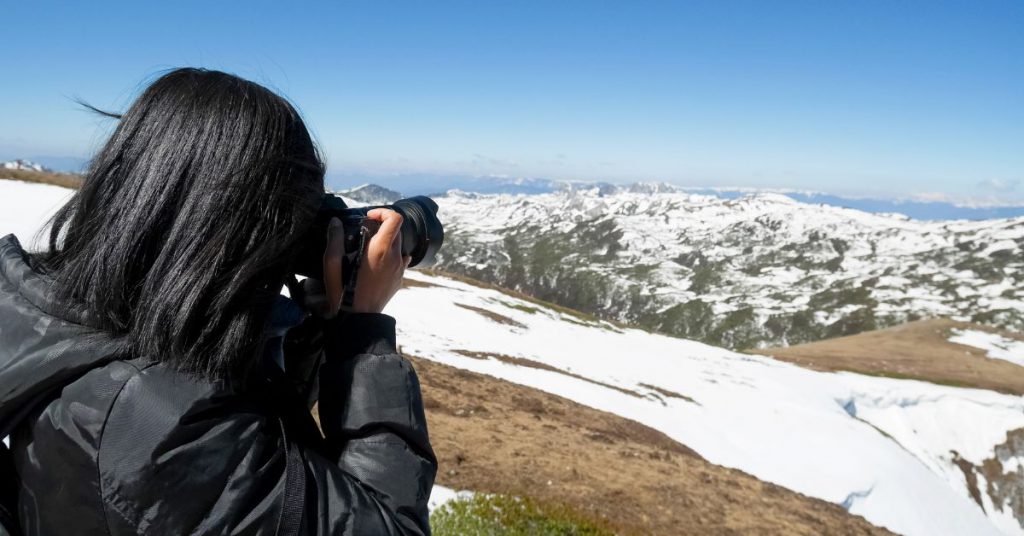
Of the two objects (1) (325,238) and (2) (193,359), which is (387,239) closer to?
(1) (325,238)

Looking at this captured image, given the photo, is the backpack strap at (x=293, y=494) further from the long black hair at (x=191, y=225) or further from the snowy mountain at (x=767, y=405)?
the snowy mountain at (x=767, y=405)

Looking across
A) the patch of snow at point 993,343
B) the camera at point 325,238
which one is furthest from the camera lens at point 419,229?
the patch of snow at point 993,343

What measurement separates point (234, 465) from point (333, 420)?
0.37 metres

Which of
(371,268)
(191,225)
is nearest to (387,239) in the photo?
(371,268)

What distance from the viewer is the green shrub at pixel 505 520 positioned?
6.39 metres

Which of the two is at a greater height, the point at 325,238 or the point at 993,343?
the point at 325,238

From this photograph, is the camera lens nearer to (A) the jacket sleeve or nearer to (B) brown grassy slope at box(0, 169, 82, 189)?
(A) the jacket sleeve

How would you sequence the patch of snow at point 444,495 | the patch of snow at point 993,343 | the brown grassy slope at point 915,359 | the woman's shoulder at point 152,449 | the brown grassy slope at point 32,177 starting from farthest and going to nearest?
1. the patch of snow at point 993,343
2. the brown grassy slope at point 32,177
3. the brown grassy slope at point 915,359
4. the patch of snow at point 444,495
5. the woman's shoulder at point 152,449

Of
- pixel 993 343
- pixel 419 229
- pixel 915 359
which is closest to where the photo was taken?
pixel 419 229

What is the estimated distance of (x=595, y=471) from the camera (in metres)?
12.6

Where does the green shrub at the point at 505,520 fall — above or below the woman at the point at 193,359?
below

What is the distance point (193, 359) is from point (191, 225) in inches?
15.4

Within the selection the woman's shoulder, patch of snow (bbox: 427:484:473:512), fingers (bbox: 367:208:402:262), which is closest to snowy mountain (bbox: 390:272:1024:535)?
patch of snow (bbox: 427:484:473:512)

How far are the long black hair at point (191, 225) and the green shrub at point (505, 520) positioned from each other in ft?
17.6
